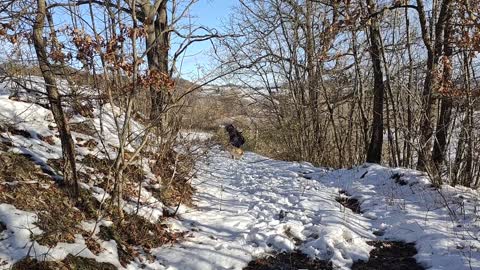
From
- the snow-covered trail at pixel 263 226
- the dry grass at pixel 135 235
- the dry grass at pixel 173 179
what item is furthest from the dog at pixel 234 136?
the dry grass at pixel 135 235

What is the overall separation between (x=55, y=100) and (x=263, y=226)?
2.96 m

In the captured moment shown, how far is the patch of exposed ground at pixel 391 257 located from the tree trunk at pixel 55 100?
325cm

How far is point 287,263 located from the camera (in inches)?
172

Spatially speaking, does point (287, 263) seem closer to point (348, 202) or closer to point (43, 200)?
point (43, 200)

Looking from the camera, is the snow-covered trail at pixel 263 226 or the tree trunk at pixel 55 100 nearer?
the tree trunk at pixel 55 100

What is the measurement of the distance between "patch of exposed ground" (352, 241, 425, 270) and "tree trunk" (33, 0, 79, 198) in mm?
3248

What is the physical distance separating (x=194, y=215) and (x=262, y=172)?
14.3 ft

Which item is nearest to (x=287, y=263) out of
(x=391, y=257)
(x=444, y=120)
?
(x=391, y=257)

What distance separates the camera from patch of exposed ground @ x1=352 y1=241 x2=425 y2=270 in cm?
425

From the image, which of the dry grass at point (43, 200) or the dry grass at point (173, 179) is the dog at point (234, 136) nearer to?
the dry grass at point (173, 179)

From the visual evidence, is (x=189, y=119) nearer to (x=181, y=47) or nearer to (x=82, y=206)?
(x=181, y=47)

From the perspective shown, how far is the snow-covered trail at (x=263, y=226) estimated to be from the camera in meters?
4.40

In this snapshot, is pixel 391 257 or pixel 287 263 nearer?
pixel 287 263

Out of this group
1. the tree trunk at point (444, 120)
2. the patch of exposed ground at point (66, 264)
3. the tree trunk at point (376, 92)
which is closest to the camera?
the patch of exposed ground at point (66, 264)
